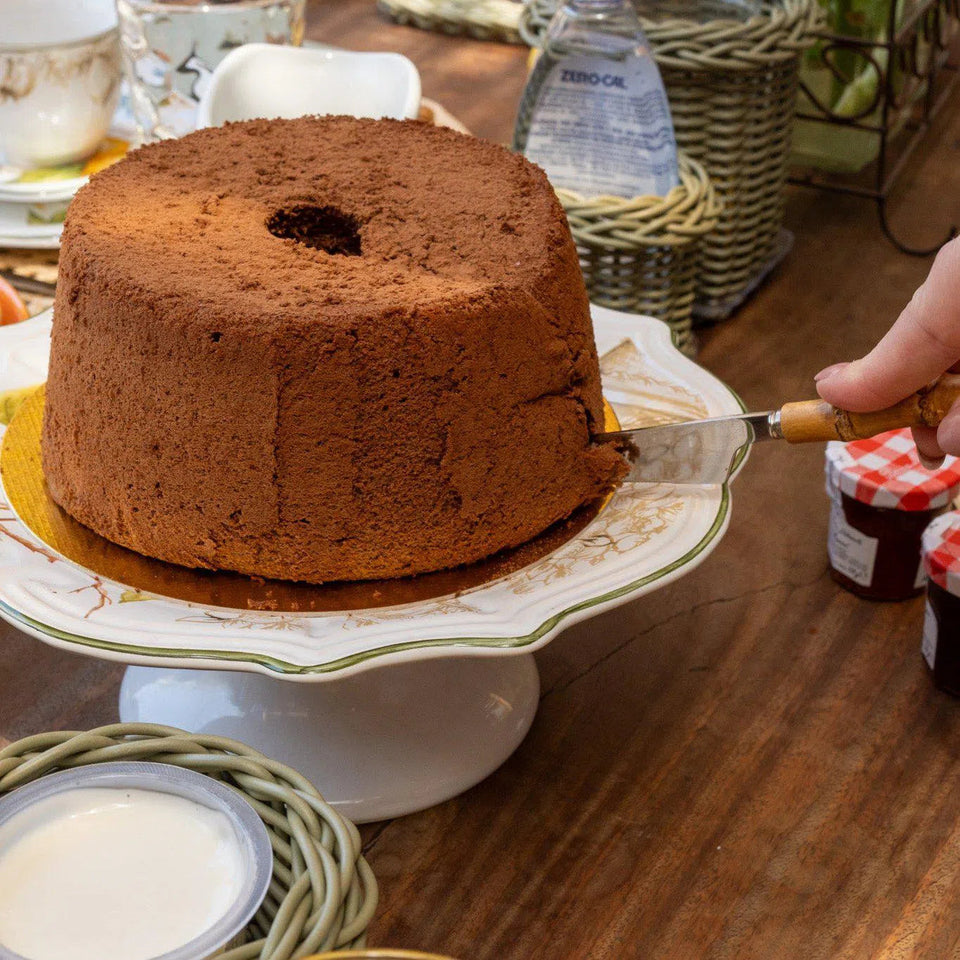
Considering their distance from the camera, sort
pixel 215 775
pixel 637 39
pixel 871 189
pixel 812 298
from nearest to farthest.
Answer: pixel 215 775 < pixel 637 39 < pixel 812 298 < pixel 871 189

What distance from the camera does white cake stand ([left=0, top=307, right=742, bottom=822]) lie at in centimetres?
62

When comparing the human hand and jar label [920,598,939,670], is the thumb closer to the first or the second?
the human hand

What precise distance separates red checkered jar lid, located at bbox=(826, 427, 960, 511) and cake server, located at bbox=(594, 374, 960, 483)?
16 centimetres

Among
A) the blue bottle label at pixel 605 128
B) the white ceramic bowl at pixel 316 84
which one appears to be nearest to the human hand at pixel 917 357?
the blue bottle label at pixel 605 128

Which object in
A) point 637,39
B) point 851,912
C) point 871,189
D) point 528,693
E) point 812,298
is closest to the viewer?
point 851,912

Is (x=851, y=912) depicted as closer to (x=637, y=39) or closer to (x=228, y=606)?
(x=228, y=606)

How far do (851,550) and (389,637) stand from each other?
0.43m

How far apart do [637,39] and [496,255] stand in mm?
437

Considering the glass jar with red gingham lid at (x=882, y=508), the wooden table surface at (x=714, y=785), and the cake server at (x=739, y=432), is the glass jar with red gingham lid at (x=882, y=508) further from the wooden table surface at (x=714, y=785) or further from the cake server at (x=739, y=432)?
the cake server at (x=739, y=432)

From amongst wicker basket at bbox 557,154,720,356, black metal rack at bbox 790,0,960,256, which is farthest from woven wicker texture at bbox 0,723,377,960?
black metal rack at bbox 790,0,960,256

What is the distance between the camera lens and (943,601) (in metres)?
0.80

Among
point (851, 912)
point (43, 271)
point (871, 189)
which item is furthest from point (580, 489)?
point (871, 189)

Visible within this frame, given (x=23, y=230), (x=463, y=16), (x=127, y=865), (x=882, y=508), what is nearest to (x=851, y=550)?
(x=882, y=508)

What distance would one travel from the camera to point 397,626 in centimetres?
63
